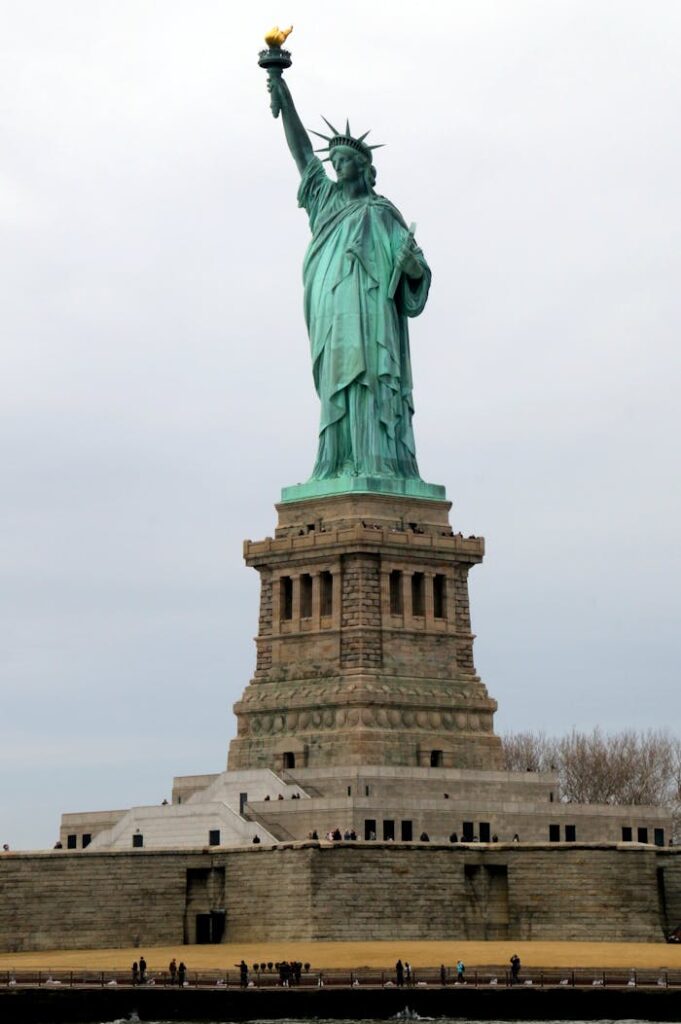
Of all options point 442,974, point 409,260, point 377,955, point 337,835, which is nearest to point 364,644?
point 337,835

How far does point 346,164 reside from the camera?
74.2 m

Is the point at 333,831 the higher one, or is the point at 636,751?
the point at 636,751

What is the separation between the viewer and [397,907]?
6206 cm

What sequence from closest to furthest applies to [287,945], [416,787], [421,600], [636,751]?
1. [287,945]
2. [416,787]
3. [421,600]
4. [636,751]

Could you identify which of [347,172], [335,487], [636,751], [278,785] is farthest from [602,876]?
[636,751]

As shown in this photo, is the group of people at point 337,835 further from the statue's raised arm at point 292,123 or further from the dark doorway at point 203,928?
the statue's raised arm at point 292,123

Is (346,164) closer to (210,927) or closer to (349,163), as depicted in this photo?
(349,163)

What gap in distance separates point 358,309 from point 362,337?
2.59 feet

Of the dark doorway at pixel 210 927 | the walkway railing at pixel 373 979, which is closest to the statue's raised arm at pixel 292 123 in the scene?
the dark doorway at pixel 210 927

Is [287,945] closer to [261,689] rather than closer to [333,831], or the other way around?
[333,831]

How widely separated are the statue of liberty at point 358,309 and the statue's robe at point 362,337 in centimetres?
3

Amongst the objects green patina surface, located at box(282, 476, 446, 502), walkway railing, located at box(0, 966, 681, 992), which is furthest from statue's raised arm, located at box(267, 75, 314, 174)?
walkway railing, located at box(0, 966, 681, 992)

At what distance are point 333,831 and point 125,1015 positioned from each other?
1025cm

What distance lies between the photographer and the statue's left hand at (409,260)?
73688mm
